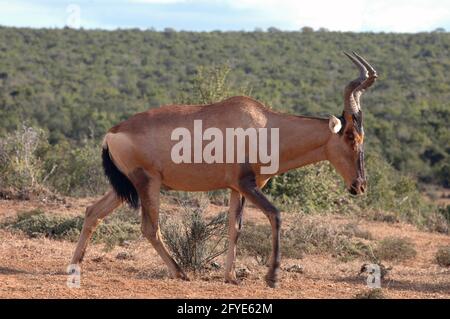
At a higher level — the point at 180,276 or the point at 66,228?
the point at 66,228

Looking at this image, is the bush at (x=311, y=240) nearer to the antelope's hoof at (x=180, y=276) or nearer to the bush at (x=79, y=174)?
the antelope's hoof at (x=180, y=276)

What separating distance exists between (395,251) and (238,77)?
36.7m

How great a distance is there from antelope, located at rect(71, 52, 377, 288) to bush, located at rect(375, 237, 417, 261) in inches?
161

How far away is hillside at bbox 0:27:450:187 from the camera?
3741cm

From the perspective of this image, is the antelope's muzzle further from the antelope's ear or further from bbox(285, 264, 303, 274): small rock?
bbox(285, 264, 303, 274): small rock

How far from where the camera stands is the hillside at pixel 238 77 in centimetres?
3741

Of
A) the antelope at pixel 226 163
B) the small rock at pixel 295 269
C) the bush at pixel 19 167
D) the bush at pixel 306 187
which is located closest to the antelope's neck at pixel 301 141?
the antelope at pixel 226 163

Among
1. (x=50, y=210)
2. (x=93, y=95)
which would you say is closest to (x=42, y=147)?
(x=50, y=210)

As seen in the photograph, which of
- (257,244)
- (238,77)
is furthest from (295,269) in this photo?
(238,77)

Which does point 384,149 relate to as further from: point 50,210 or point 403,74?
point 50,210

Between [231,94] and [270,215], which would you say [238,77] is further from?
[270,215]

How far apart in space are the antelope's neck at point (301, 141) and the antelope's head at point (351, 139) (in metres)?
0.12

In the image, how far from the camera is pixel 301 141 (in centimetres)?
1012

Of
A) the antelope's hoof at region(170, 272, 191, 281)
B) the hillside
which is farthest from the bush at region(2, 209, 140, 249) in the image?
the hillside
